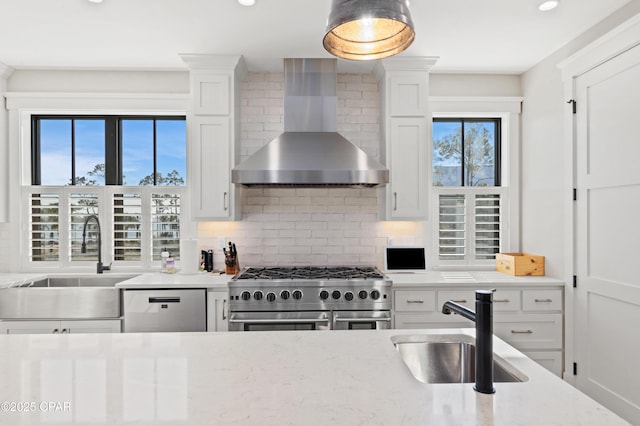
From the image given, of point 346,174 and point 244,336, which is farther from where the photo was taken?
point 346,174

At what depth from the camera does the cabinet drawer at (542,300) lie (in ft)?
10.0

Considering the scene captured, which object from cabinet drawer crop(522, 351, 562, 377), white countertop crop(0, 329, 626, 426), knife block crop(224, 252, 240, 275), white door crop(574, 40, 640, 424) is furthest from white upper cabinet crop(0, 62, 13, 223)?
white door crop(574, 40, 640, 424)

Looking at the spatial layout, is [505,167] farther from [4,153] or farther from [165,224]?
[4,153]

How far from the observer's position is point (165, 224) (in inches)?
146

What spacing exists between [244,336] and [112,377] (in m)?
0.53

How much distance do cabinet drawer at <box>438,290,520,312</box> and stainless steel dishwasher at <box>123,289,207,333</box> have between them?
1.88 metres

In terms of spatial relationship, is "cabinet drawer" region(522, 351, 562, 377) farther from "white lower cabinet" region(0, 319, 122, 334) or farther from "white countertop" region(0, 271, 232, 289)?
"white lower cabinet" region(0, 319, 122, 334)

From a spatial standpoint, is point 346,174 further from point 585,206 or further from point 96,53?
point 96,53

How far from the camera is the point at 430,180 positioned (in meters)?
3.77

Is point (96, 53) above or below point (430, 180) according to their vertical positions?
above

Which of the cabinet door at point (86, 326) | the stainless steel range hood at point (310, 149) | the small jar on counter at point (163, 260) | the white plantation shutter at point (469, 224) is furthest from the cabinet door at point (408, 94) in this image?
the cabinet door at point (86, 326)

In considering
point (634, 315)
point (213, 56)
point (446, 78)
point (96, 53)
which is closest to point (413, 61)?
point (446, 78)

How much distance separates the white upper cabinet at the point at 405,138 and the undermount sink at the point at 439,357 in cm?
188

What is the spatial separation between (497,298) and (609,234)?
0.87 m
